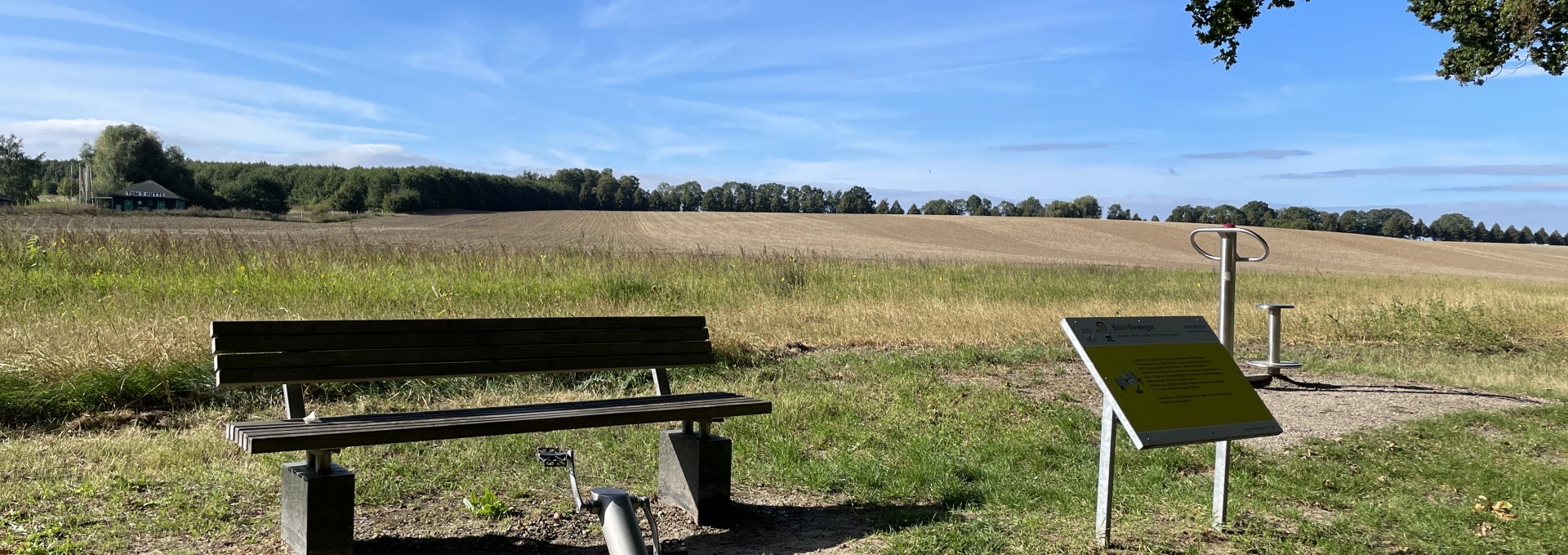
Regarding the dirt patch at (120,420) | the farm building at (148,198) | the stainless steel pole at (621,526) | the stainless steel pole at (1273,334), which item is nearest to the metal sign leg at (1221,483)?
the stainless steel pole at (621,526)

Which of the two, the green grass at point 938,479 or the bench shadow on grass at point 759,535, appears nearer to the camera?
the bench shadow on grass at point 759,535

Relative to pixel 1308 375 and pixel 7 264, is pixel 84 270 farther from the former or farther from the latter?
pixel 1308 375

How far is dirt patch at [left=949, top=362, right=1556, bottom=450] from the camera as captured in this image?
6.50m

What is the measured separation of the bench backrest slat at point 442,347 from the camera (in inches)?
145

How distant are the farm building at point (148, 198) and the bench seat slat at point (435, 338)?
275ft

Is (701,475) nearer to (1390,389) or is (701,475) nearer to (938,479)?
(938,479)

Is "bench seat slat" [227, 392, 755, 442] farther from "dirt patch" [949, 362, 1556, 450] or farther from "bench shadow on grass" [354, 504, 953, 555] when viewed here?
"dirt patch" [949, 362, 1556, 450]

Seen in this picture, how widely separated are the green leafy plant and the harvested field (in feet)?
92.6

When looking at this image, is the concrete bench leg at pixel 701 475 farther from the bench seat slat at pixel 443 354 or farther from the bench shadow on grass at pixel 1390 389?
the bench shadow on grass at pixel 1390 389

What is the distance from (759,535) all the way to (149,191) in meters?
88.1

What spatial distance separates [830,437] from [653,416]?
6.26ft

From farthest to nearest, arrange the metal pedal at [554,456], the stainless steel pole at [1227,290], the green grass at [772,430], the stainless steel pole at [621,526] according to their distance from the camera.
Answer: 1. the stainless steel pole at [1227,290]
2. the green grass at [772,430]
3. the metal pedal at [554,456]
4. the stainless steel pole at [621,526]

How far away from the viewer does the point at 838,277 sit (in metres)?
15.7

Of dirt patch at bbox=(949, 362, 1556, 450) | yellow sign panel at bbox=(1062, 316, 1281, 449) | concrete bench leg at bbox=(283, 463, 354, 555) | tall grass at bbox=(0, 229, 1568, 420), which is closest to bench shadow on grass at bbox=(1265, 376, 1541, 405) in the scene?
dirt patch at bbox=(949, 362, 1556, 450)
